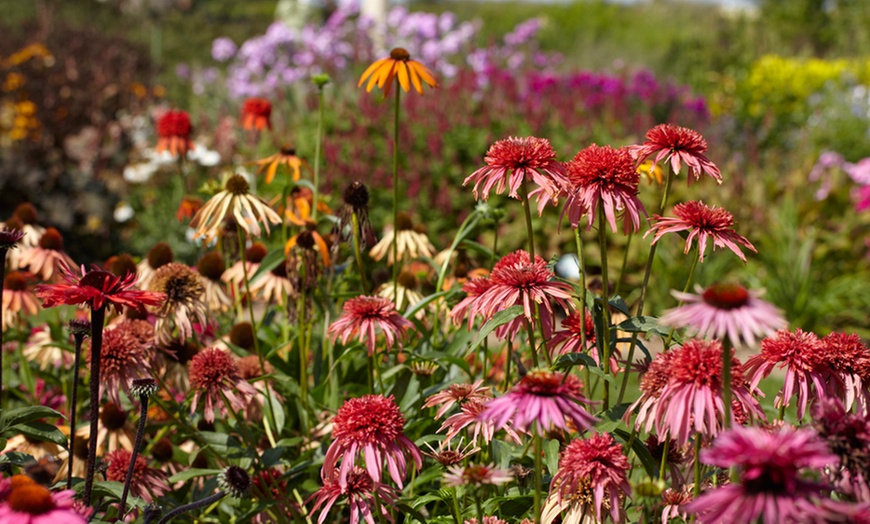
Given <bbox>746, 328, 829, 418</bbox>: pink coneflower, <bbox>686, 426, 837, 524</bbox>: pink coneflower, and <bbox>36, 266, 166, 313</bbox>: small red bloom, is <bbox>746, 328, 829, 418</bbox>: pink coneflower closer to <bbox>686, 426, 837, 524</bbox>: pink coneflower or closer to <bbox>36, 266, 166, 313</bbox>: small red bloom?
<bbox>686, 426, 837, 524</bbox>: pink coneflower

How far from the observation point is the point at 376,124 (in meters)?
5.99

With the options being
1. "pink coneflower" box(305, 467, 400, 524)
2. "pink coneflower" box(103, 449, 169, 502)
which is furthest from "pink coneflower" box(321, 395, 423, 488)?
"pink coneflower" box(103, 449, 169, 502)

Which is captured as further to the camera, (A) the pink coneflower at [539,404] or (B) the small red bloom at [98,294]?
(B) the small red bloom at [98,294]

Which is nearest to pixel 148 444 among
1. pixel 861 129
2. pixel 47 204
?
pixel 47 204

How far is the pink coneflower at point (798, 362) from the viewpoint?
4.52 feet

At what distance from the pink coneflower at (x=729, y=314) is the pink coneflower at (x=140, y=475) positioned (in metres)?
1.33

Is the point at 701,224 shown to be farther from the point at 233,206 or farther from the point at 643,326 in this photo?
the point at 233,206

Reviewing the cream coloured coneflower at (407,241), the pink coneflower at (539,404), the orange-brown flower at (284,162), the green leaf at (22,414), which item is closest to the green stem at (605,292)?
the pink coneflower at (539,404)

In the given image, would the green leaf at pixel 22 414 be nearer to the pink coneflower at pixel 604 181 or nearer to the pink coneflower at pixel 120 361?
the pink coneflower at pixel 120 361

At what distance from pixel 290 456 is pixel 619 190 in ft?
3.94

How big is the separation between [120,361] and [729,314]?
1343 mm

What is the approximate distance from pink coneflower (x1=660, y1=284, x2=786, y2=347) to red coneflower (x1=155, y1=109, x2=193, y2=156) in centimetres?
255

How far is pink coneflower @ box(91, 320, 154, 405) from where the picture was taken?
184 cm

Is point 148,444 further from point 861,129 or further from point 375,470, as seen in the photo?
point 861,129
